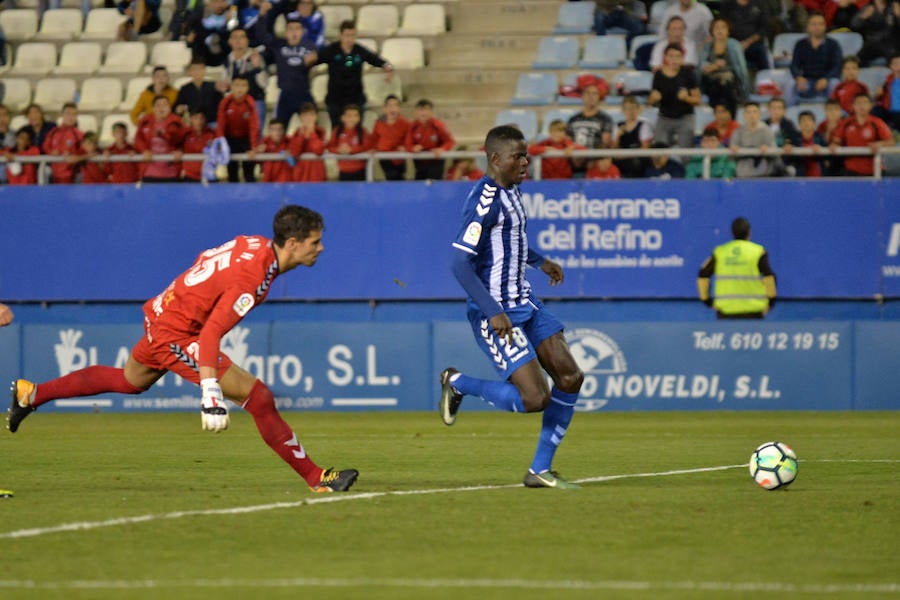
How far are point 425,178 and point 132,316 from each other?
4459 millimetres

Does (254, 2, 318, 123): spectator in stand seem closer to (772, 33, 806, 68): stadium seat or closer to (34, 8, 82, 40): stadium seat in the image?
(34, 8, 82, 40): stadium seat

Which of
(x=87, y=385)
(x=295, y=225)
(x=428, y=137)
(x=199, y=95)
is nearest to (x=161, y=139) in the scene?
(x=199, y=95)

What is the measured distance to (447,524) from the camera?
841 cm

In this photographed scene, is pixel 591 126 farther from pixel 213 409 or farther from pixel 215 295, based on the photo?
pixel 213 409

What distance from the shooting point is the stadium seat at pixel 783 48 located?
22.8m

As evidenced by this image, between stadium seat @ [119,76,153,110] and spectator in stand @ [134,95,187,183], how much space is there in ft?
11.6

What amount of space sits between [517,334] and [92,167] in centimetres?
1302

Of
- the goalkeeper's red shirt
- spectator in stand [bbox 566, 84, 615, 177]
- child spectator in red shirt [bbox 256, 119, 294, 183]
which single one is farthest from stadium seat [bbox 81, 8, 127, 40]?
the goalkeeper's red shirt

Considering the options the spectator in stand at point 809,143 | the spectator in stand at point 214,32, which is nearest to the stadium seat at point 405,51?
the spectator in stand at point 214,32

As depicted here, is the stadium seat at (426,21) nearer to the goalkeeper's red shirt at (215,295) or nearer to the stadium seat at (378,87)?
the stadium seat at (378,87)

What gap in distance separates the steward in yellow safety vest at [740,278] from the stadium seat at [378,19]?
778 centimetres

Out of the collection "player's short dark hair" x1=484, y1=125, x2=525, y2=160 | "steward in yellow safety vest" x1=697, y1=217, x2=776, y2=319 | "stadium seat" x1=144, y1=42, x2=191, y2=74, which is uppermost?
"stadium seat" x1=144, y1=42, x2=191, y2=74

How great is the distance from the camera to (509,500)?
9.59 meters

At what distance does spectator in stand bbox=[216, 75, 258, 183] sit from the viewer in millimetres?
21087
